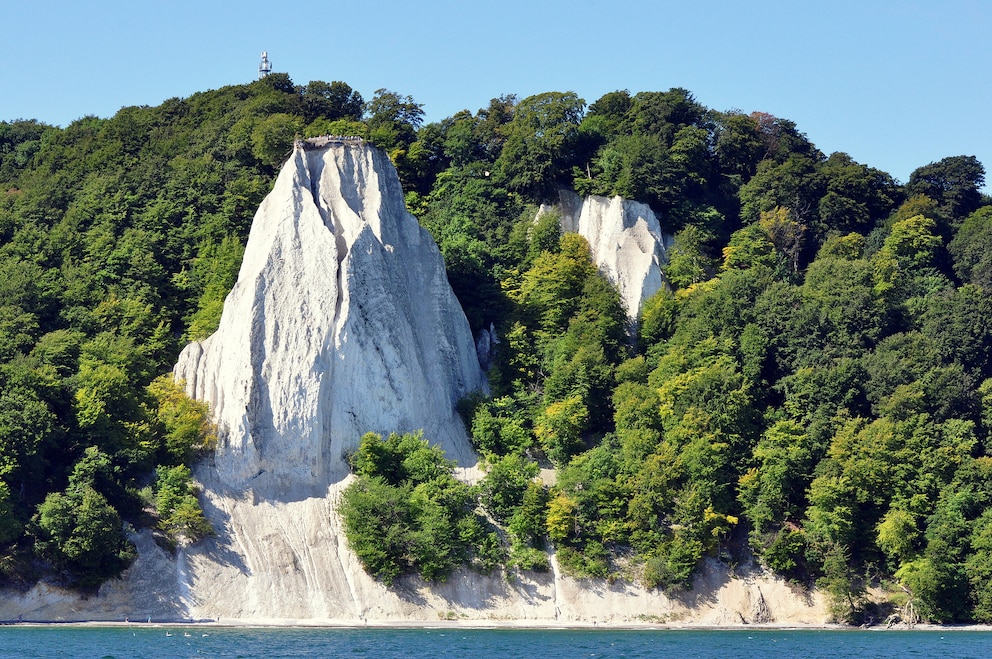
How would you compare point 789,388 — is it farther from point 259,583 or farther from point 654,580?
point 259,583

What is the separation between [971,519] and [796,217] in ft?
75.0

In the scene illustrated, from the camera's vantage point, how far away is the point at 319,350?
2741 inches

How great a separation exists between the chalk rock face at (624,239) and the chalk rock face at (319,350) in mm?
9296

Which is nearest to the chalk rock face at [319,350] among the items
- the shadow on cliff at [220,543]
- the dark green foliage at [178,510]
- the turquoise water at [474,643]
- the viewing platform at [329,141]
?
the viewing platform at [329,141]

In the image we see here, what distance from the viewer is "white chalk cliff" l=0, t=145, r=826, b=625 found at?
209 feet

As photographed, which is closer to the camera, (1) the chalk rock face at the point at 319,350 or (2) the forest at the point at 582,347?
(2) the forest at the point at 582,347

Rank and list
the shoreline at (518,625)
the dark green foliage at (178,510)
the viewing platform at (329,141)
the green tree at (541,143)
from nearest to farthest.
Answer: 1. the shoreline at (518,625)
2. the dark green foliage at (178,510)
3. the viewing platform at (329,141)
4. the green tree at (541,143)

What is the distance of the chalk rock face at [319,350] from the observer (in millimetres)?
68625

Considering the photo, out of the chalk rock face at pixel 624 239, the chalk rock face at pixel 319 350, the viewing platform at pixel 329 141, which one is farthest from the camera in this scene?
the chalk rock face at pixel 624 239

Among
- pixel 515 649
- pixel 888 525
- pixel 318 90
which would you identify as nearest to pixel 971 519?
pixel 888 525

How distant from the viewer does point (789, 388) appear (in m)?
71.2

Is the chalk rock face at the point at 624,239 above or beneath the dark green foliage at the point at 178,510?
above

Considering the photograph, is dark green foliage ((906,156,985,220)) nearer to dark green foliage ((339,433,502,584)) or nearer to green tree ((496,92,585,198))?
green tree ((496,92,585,198))

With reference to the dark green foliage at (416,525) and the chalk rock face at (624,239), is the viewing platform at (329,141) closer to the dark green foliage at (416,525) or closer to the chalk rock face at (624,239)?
the chalk rock face at (624,239)
